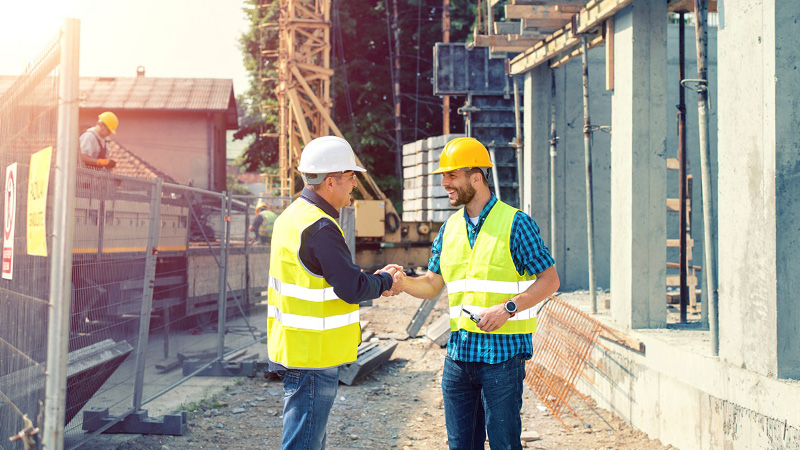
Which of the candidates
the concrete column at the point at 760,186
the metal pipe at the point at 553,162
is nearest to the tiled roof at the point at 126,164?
the metal pipe at the point at 553,162

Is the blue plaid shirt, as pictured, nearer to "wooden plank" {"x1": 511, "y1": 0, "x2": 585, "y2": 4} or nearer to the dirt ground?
the dirt ground

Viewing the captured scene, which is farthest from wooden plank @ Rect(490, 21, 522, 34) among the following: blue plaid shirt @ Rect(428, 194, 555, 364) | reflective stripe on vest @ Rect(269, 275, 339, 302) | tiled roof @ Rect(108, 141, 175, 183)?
tiled roof @ Rect(108, 141, 175, 183)

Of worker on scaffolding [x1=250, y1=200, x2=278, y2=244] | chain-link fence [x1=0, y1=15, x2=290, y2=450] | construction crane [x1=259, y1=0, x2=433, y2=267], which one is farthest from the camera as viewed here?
construction crane [x1=259, y1=0, x2=433, y2=267]

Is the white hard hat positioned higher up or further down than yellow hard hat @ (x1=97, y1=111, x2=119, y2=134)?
further down

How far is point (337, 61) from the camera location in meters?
32.2

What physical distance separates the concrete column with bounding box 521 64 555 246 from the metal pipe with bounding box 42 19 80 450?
862 cm

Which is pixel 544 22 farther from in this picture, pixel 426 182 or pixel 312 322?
pixel 426 182

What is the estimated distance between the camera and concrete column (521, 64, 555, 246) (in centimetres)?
1092

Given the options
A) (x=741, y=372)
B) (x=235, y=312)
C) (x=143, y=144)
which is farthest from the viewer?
(x=143, y=144)

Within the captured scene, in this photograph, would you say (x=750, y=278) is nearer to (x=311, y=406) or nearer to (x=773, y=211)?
(x=773, y=211)

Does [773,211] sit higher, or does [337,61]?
[337,61]

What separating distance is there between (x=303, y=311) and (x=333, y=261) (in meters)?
0.31

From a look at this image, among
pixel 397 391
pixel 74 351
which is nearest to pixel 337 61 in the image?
pixel 397 391

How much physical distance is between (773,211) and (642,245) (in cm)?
245
